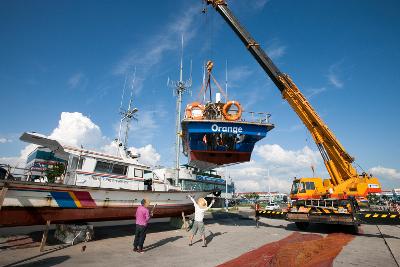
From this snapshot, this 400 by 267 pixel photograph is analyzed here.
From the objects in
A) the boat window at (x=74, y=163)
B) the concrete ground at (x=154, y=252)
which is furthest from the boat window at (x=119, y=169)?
the concrete ground at (x=154, y=252)

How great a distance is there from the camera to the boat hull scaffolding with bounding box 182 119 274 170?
12.4 metres

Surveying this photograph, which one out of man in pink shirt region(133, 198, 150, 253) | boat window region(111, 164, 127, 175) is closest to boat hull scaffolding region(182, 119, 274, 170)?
boat window region(111, 164, 127, 175)

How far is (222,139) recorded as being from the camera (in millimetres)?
13352

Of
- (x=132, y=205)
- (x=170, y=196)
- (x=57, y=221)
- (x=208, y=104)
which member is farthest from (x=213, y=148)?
(x=57, y=221)

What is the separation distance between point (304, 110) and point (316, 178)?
3986 mm

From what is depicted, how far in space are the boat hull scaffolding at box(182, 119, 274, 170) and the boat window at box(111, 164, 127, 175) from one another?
356 cm

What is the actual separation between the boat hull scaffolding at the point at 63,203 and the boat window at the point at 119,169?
1.62m

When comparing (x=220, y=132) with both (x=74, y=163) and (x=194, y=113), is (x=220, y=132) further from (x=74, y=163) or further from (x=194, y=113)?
(x=74, y=163)

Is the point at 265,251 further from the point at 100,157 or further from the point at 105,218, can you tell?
the point at 100,157

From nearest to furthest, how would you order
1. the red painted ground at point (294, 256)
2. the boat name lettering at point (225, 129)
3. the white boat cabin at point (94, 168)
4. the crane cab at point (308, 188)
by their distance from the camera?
the red painted ground at point (294, 256) → the white boat cabin at point (94, 168) → the boat name lettering at point (225, 129) → the crane cab at point (308, 188)

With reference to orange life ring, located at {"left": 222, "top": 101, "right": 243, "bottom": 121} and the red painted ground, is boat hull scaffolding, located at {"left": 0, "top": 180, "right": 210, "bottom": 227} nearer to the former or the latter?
orange life ring, located at {"left": 222, "top": 101, "right": 243, "bottom": 121}

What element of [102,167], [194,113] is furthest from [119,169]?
[194,113]

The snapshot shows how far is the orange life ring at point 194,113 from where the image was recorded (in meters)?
12.9

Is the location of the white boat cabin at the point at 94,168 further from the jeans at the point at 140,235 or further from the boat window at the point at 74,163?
the jeans at the point at 140,235
